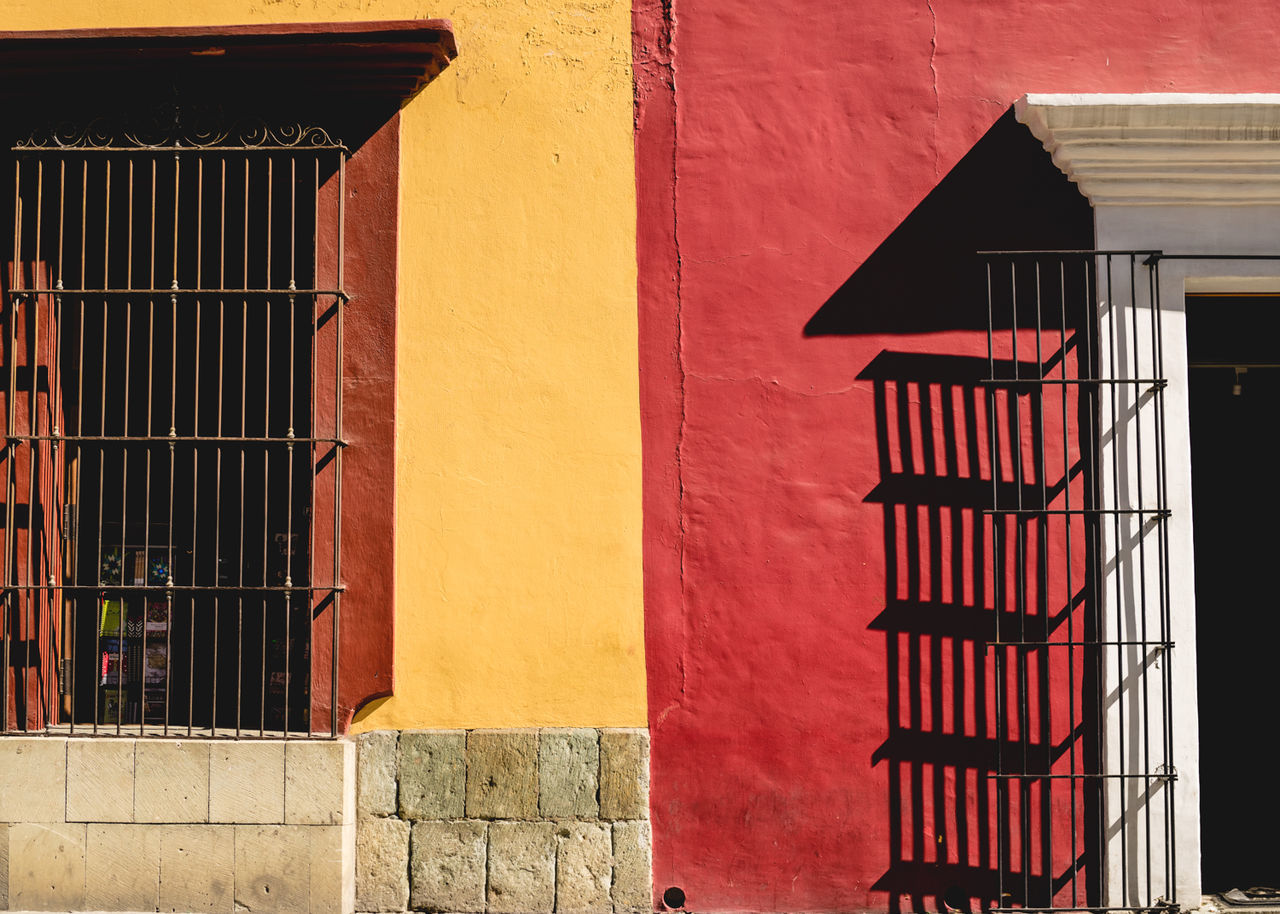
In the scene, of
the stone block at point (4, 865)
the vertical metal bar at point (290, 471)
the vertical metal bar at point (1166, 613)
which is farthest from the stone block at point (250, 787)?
the vertical metal bar at point (1166, 613)

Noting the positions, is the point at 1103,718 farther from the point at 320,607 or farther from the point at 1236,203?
the point at 320,607

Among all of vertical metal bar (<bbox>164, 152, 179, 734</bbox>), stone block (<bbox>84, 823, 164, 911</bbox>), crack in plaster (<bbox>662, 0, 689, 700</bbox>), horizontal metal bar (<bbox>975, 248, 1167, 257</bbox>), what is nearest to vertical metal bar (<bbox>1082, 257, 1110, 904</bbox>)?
horizontal metal bar (<bbox>975, 248, 1167, 257</bbox>)

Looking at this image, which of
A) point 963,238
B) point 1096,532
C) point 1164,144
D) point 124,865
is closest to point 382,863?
point 124,865

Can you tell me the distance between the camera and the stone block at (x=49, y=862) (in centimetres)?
433

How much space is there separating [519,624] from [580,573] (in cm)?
31

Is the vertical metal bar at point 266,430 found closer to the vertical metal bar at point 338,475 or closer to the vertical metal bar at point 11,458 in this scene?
the vertical metal bar at point 338,475

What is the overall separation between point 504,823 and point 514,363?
1.79 m

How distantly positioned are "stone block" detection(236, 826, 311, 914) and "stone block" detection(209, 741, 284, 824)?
6cm

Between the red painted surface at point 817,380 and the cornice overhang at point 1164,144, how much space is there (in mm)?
151

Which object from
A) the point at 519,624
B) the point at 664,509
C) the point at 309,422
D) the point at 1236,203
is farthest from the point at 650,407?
the point at 1236,203

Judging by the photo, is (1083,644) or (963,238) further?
(963,238)

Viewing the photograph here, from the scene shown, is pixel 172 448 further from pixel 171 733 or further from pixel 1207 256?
pixel 1207 256

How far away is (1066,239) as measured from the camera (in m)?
4.59

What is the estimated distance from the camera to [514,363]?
455 cm
